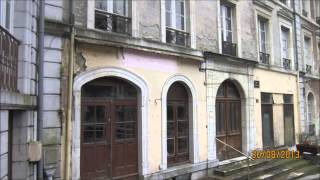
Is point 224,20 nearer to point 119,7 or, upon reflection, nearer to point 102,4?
point 119,7

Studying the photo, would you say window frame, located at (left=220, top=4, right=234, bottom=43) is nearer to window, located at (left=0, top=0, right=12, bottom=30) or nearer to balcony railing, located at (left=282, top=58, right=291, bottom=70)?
balcony railing, located at (left=282, top=58, right=291, bottom=70)

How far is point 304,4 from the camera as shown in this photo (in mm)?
17188

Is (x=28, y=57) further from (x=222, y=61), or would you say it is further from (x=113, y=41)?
(x=222, y=61)

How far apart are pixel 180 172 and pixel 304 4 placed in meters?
11.7

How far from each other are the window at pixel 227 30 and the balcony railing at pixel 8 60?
7.05 metres

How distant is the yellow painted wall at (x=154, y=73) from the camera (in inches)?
298

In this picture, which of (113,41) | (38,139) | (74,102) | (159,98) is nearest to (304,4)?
(159,98)

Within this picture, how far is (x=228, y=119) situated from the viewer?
36.8 feet

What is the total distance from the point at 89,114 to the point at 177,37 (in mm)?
3211

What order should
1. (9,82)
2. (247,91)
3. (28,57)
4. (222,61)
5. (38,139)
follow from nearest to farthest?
(9,82) → (28,57) → (38,139) → (222,61) → (247,91)

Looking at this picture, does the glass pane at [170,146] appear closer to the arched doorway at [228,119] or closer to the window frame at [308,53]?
the arched doorway at [228,119]

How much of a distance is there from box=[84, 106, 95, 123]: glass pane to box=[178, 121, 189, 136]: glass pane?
267 cm

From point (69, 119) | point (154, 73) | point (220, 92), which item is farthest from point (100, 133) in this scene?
point (220, 92)

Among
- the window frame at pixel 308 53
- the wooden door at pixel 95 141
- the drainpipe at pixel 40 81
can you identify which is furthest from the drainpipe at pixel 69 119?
the window frame at pixel 308 53
